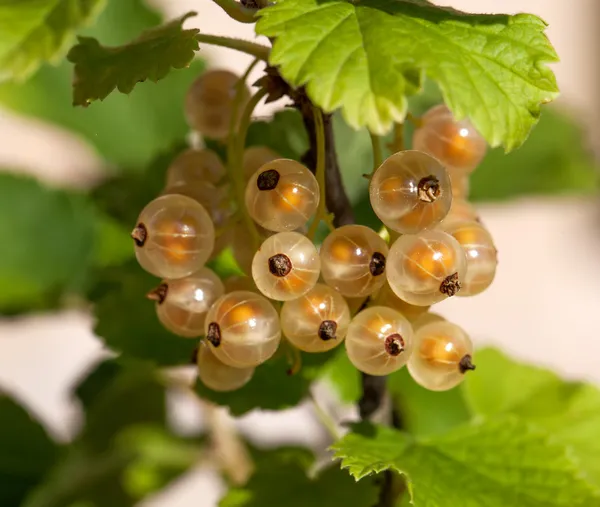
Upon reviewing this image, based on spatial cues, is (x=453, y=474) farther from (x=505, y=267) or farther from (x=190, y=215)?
(x=505, y=267)

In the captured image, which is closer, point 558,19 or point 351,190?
point 351,190

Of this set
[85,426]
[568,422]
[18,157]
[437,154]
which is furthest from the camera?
[18,157]

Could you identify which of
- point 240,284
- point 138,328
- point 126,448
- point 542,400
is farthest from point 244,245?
point 126,448

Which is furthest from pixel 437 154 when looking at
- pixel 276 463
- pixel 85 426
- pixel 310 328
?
pixel 85 426

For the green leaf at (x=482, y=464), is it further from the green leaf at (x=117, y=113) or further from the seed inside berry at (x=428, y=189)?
the green leaf at (x=117, y=113)

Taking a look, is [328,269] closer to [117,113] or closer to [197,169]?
[197,169]

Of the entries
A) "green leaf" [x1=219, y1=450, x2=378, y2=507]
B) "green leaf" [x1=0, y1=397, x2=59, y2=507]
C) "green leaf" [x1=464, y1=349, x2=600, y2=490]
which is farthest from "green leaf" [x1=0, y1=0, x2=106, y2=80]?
"green leaf" [x1=0, y1=397, x2=59, y2=507]

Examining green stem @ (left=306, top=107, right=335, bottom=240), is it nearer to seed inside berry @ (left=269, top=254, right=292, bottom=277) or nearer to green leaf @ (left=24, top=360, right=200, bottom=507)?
seed inside berry @ (left=269, top=254, right=292, bottom=277)

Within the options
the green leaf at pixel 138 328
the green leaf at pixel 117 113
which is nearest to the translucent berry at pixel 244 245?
the green leaf at pixel 138 328
